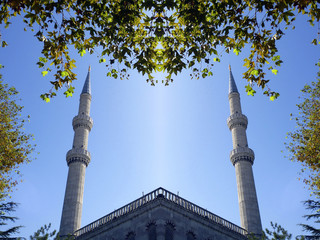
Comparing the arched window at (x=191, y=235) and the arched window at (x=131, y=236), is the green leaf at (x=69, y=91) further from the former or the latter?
the arched window at (x=191, y=235)

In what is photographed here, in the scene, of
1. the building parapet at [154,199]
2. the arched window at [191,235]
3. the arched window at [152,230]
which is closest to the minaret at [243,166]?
the building parapet at [154,199]

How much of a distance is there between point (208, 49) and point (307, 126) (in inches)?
421

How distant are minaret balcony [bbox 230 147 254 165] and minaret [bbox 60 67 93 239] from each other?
15.5 meters

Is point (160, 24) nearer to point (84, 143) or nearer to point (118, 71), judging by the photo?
point (118, 71)

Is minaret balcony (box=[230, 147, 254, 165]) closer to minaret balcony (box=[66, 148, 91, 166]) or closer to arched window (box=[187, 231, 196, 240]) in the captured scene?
arched window (box=[187, 231, 196, 240])

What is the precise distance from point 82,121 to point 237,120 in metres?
17.3

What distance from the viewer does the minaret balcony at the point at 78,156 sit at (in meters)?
40.1

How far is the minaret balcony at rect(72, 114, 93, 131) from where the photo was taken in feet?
141

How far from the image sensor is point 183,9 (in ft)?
33.8

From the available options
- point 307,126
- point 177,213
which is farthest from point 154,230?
point 307,126

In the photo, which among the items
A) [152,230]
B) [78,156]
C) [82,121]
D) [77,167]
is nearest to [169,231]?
[152,230]

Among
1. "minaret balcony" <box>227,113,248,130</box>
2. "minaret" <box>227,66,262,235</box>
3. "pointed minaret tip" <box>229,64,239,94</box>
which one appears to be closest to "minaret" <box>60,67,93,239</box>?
"minaret" <box>227,66,262,235</box>

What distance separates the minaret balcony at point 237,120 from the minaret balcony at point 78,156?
16.1 metres

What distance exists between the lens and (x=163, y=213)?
25.5m
